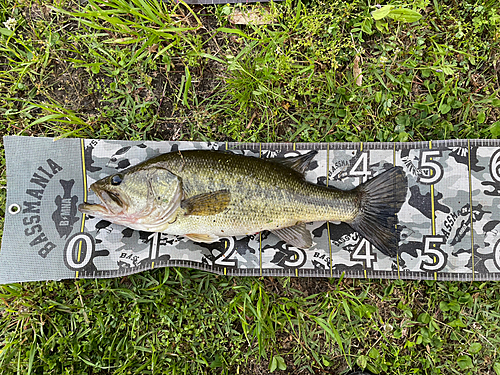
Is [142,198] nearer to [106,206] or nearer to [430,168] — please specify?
[106,206]

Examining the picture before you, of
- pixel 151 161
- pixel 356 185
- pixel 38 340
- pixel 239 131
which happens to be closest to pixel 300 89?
pixel 239 131

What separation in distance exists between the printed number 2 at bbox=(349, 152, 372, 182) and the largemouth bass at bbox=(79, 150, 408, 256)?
0.75 feet

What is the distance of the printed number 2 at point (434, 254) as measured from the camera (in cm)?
341

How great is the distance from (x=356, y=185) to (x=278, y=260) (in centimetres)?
120

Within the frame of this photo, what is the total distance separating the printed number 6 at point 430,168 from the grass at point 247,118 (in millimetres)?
278

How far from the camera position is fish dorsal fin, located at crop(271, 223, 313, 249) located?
3.30 metres

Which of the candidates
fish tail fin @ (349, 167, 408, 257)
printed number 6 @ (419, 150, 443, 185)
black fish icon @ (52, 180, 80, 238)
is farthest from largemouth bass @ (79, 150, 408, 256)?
black fish icon @ (52, 180, 80, 238)

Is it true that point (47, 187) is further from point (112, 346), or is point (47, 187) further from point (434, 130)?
point (434, 130)

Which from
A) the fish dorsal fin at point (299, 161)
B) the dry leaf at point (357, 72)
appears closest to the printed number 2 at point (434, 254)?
the fish dorsal fin at point (299, 161)

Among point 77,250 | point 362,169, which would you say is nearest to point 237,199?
point 362,169

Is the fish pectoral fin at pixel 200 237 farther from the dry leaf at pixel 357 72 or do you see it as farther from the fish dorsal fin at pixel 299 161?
the dry leaf at pixel 357 72

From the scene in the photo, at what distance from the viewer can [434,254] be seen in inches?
135

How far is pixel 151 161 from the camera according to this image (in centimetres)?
314

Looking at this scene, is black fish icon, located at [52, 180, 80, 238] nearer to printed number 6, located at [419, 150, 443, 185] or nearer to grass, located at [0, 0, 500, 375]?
grass, located at [0, 0, 500, 375]
